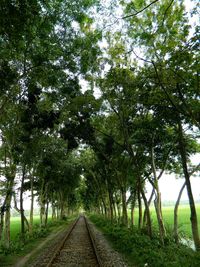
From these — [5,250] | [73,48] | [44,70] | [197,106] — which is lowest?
[5,250]

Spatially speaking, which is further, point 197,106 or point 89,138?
point 89,138

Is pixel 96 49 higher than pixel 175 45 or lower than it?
higher

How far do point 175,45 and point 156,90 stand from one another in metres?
2.36

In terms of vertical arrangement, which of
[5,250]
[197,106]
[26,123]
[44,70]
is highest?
[44,70]

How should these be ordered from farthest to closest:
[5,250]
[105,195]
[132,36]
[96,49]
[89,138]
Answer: [105,195], [89,138], [5,250], [96,49], [132,36]

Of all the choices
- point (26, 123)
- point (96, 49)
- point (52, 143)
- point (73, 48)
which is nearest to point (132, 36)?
point (96, 49)

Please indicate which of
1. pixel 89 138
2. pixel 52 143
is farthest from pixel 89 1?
pixel 52 143

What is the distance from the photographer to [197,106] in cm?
1049

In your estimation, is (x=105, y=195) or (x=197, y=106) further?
(x=105, y=195)

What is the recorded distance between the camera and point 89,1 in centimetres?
1030

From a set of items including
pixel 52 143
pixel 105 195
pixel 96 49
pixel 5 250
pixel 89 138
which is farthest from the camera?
pixel 105 195

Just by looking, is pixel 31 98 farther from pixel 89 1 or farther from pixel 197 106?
pixel 197 106

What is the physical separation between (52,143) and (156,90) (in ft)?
47.4

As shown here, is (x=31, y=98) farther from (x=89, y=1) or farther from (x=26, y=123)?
(x=89, y=1)
